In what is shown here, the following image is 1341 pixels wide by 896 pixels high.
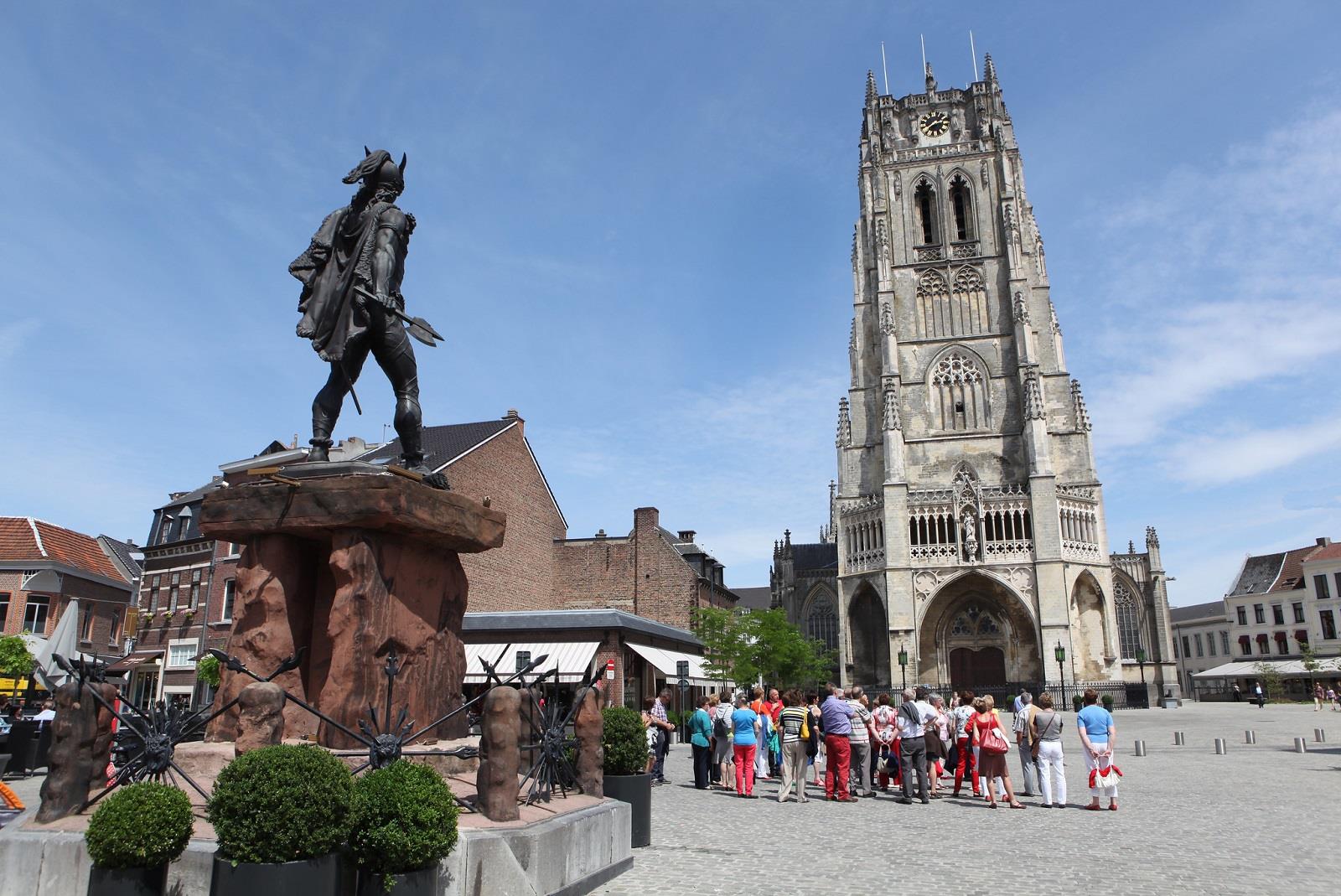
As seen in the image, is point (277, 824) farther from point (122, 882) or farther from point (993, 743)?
point (993, 743)

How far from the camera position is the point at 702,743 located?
14.8 m

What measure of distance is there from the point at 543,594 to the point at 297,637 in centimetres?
3302

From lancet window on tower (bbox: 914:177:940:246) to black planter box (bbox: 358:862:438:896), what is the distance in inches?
2101

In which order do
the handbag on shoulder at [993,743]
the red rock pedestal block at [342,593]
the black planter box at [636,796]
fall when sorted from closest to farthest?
the red rock pedestal block at [342,593] → the black planter box at [636,796] → the handbag on shoulder at [993,743]

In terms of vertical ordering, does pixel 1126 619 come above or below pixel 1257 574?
below

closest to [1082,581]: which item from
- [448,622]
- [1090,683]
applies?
[1090,683]

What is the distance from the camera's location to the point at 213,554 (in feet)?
115

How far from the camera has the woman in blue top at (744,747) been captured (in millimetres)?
13633

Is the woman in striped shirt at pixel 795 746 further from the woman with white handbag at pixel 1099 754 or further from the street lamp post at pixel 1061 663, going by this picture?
the street lamp post at pixel 1061 663

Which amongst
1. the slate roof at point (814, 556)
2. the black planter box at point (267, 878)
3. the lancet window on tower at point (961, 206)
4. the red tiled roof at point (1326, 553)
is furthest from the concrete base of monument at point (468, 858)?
the red tiled roof at point (1326, 553)

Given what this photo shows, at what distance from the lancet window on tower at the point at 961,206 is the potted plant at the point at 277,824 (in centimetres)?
5390

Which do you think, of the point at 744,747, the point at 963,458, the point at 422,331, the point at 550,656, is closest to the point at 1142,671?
the point at 963,458

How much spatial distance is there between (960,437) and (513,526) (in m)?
25.7

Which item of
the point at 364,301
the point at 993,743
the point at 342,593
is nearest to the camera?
the point at 342,593
